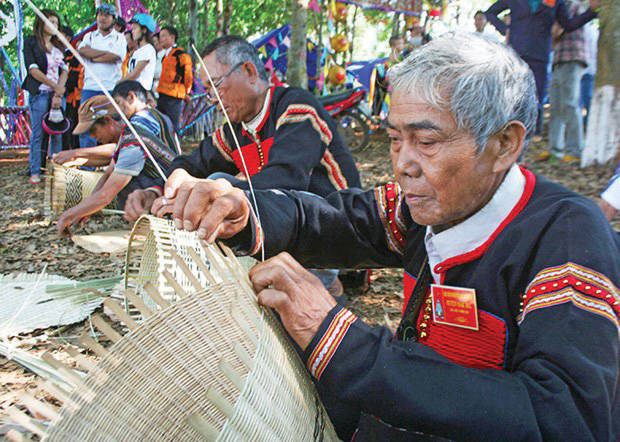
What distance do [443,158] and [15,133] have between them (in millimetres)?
13515

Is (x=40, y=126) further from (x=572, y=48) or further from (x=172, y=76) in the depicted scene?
(x=572, y=48)

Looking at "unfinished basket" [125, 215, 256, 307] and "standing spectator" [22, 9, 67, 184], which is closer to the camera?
"unfinished basket" [125, 215, 256, 307]

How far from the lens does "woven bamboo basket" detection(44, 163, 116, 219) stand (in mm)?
4914

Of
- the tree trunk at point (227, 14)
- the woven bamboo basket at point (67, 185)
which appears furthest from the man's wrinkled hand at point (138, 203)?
the tree trunk at point (227, 14)

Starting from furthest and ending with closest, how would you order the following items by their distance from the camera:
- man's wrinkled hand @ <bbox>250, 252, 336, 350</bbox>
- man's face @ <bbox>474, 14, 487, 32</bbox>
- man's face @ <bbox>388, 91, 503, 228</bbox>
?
man's face @ <bbox>474, 14, 487, 32</bbox> < man's face @ <bbox>388, 91, 503, 228</bbox> < man's wrinkled hand @ <bbox>250, 252, 336, 350</bbox>

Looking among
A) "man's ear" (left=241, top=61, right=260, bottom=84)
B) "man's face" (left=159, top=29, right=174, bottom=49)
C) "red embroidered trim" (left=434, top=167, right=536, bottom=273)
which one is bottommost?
"red embroidered trim" (left=434, top=167, right=536, bottom=273)

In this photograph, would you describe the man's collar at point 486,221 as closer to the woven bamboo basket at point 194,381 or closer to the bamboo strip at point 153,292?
the woven bamboo basket at point 194,381

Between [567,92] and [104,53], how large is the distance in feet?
17.0

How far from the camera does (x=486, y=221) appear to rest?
139 centimetres

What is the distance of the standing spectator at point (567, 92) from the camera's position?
20.4 feet

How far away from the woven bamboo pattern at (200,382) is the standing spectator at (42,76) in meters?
7.01

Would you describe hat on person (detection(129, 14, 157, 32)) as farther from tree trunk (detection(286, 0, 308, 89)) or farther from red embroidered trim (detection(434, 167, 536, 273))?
red embroidered trim (detection(434, 167, 536, 273))

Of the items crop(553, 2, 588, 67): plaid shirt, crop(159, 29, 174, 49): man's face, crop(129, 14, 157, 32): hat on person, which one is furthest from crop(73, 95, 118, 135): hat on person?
crop(553, 2, 588, 67): plaid shirt

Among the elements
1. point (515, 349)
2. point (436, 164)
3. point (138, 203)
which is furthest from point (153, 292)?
point (138, 203)
